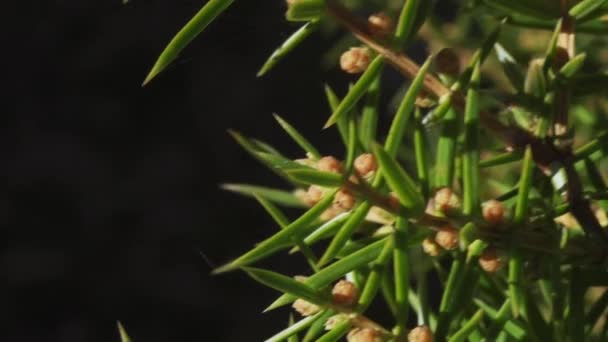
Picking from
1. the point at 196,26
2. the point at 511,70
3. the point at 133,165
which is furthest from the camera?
the point at 133,165

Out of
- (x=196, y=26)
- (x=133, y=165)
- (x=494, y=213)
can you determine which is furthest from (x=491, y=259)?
(x=133, y=165)

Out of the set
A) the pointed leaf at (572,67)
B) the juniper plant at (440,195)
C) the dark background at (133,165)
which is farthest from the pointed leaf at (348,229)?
the dark background at (133,165)

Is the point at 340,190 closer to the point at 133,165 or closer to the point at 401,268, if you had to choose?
the point at 401,268

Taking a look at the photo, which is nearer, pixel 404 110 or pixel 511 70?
pixel 404 110

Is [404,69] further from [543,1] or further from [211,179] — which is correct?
[211,179]

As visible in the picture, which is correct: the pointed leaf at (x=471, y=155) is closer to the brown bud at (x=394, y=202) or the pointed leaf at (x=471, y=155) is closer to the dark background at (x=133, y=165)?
the brown bud at (x=394, y=202)

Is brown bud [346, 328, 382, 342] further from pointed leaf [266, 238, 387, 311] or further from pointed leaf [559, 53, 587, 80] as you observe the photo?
pointed leaf [559, 53, 587, 80]
